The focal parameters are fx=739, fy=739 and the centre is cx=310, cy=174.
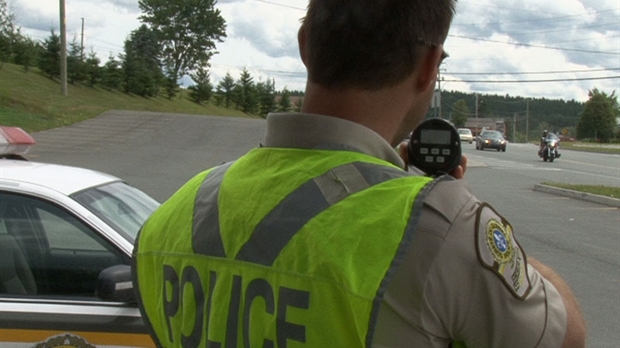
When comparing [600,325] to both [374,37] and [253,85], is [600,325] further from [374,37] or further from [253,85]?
[253,85]

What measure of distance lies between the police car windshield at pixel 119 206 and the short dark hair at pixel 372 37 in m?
2.42

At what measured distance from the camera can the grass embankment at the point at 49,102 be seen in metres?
31.1

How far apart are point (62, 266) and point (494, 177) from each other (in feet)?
70.3

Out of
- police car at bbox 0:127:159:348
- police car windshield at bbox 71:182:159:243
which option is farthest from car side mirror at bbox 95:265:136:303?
police car windshield at bbox 71:182:159:243

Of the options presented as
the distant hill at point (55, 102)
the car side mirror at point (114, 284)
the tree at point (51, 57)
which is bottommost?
the car side mirror at point (114, 284)

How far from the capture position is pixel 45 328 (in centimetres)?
335

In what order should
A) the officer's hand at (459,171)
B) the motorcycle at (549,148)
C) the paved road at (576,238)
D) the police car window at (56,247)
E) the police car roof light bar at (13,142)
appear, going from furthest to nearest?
the motorcycle at (549,148), the paved road at (576,238), the police car roof light bar at (13,142), the police car window at (56,247), the officer's hand at (459,171)

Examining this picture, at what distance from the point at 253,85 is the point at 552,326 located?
2399 inches

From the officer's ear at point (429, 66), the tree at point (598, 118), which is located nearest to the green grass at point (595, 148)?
the tree at point (598, 118)

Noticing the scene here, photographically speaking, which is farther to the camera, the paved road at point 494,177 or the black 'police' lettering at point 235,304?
the paved road at point 494,177

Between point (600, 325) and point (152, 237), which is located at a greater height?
point (152, 237)

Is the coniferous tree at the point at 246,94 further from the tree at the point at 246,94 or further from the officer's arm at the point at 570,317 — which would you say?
the officer's arm at the point at 570,317

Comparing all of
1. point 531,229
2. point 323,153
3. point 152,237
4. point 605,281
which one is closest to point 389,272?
point 323,153

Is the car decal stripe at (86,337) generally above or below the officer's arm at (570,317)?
below
